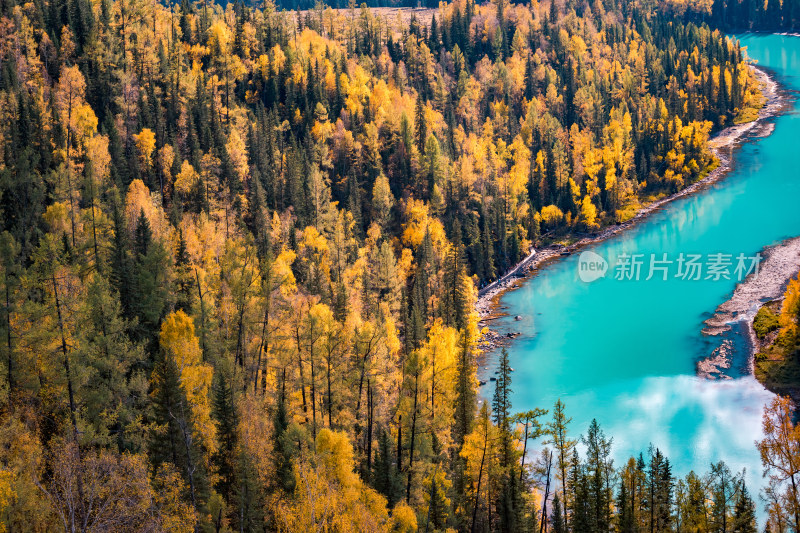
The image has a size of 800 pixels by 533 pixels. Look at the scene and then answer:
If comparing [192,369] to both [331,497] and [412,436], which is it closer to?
[412,436]

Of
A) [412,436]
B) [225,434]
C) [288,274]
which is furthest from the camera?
[288,274]

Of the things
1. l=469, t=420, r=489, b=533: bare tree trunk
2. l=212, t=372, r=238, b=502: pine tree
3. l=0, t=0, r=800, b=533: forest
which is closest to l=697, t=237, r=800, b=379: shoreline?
l=0, t=0, r=800, b=533: forest

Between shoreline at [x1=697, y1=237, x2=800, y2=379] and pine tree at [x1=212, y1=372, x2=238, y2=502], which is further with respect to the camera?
shoreline at [x1=697, y1=237, x2=800, y2=379]

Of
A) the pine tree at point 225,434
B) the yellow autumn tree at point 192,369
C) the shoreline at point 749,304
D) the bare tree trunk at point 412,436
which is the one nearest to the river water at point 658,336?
the shoreline at point 749,304

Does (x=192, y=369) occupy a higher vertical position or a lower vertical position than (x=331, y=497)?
higher

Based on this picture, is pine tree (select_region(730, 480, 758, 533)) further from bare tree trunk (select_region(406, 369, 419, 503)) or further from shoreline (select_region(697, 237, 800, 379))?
shoreline (select_region(697, 237, 800, 379))

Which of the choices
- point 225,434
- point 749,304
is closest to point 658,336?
point 749,304

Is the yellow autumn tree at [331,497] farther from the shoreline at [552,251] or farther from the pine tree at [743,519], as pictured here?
the shoreline at [552,251]

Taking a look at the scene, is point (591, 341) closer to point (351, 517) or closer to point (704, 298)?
point (704, 298)
